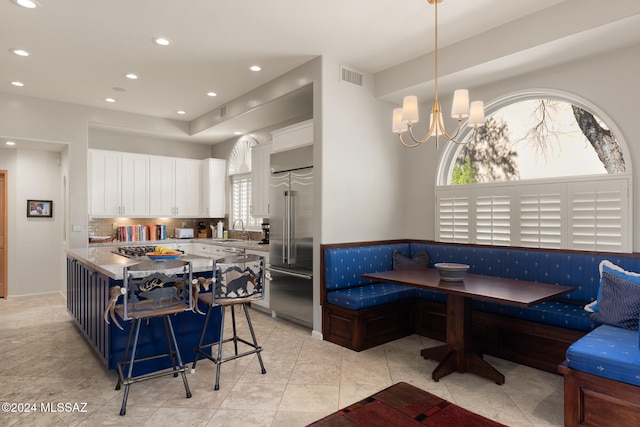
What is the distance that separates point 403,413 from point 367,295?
1.46 m

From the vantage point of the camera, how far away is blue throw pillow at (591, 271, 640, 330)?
2820mm

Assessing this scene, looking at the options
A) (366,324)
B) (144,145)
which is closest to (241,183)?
(144,145)

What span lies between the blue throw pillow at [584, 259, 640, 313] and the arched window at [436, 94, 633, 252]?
A: 1.10 ft

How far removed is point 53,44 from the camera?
3.93 meters

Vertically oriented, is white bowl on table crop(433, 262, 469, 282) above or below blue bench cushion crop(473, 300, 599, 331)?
above

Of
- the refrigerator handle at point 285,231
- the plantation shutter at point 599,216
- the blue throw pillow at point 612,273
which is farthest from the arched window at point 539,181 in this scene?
the refrigerator handle at point 285,231

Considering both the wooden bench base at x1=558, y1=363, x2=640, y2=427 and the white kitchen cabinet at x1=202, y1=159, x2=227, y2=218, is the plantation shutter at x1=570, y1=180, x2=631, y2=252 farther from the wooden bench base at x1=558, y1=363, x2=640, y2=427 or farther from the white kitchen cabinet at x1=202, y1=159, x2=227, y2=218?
the white kitchen cabinet at x1=202, y1=159, x2=227, y2=218

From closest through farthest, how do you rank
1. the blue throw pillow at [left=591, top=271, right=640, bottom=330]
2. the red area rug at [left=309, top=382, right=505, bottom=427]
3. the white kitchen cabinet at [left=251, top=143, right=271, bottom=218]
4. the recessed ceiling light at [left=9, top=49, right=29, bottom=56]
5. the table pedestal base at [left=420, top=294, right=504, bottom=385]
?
the red area rug at [left=309, top=382, right=505, bottom=427], the blue throw pillow at [left=591, top=271, right=640, bottom=330], the table pedestal base at [left=420, top=294, right=504, bottom=385], the recessed ceiling light at [left=9, top=49, right=29, bottom=56], the white kitchen cabinet at [left=251, top=143, right=271, bottom=218]

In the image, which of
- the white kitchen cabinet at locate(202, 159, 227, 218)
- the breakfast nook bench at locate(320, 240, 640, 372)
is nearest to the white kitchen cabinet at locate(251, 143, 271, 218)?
the white kitchen cabinet at locate(202, 159, 227, 218)

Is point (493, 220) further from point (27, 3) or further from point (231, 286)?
point (27, 3)

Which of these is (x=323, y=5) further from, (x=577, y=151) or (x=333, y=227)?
(x=577, y=151)

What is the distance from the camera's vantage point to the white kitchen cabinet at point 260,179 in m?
5.88

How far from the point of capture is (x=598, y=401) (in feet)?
7.67

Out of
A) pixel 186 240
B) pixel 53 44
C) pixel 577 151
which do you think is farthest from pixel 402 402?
pixel 186 240
